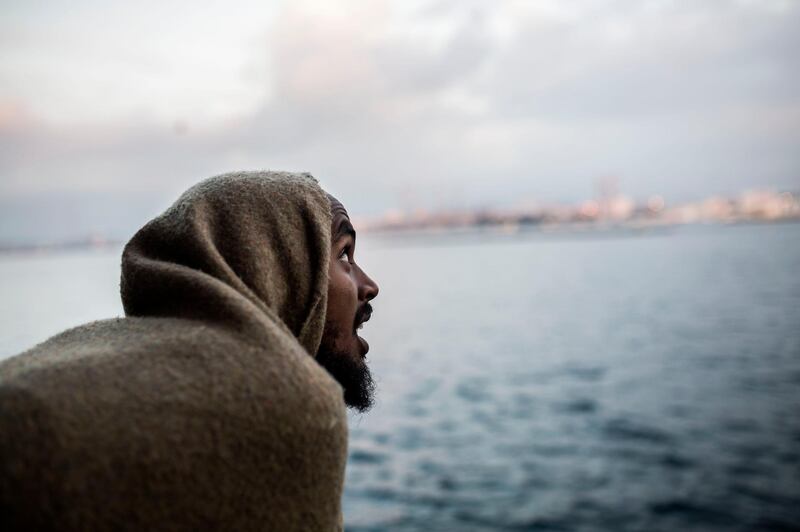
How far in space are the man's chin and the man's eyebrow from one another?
38cm

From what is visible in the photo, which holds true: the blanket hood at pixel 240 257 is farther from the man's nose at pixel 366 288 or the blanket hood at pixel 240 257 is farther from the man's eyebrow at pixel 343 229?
the man's nose at pixel 366 288

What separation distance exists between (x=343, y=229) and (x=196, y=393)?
97 cm

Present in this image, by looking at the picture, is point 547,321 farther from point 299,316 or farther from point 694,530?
point 299,316

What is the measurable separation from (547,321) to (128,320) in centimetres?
4267

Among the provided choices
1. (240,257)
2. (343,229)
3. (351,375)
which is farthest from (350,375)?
(240,257)

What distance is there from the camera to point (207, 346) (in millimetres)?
1503

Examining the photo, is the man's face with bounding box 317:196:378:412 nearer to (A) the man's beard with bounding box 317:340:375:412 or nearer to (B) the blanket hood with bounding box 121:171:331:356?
(A) the man's beard with bounding box 317:340:375:412

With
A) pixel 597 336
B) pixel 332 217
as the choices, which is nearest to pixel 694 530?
pixel 332 217

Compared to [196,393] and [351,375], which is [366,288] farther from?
Answer: [196,393]

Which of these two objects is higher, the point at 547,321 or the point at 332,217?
the point at 332,217

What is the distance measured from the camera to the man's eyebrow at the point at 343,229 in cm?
223

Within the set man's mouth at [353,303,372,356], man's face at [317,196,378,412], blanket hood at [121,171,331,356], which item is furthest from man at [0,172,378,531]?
man's mouth at [353,303,372,356]

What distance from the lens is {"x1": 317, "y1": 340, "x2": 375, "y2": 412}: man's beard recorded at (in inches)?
86.4

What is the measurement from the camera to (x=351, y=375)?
2256 mm
